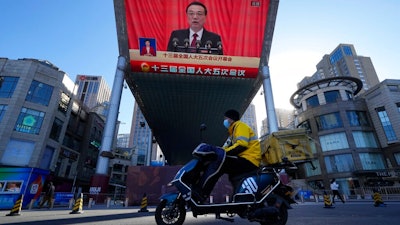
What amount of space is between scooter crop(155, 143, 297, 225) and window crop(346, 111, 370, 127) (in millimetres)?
39777

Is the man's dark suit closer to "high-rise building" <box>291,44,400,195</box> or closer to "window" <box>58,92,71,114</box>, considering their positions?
"window" <box>58,92,71,114</box>

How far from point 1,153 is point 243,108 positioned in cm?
3014

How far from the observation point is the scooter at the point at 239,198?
2.96 metres

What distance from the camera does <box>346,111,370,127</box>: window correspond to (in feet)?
116

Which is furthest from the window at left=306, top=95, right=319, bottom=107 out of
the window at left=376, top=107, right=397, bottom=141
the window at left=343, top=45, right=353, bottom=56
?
the window at left=343, top=45, right=353, bottom=56

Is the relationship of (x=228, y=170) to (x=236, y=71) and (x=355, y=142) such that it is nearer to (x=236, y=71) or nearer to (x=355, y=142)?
(x=236, y=71)

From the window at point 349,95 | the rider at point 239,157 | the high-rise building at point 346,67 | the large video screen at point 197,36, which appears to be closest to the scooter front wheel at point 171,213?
the rider at point 239,157

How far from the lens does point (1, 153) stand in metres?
22.3

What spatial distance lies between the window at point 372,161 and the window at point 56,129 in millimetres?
44623

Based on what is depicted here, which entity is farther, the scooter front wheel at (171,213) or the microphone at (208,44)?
the microphone at (208,44)

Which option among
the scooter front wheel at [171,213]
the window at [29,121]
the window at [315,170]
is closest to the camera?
the scooter front wheel at [171,213]

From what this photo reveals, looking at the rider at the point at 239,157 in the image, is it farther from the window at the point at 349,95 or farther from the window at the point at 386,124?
the window at the point at 349,95

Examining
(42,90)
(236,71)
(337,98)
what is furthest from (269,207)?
(337,98)

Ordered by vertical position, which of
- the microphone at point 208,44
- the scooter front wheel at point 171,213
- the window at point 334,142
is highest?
the microphone at point 208,44
